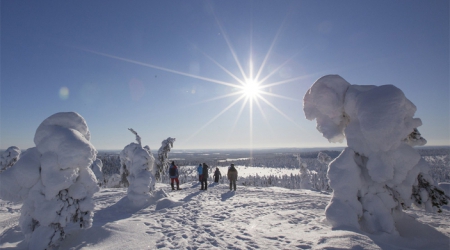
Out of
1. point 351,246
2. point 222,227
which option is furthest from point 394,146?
point 222,227

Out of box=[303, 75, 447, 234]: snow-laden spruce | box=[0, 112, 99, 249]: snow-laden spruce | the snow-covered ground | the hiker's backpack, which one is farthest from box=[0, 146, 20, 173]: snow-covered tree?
box=[303, 75, 447, 234]: snow-laden spruce

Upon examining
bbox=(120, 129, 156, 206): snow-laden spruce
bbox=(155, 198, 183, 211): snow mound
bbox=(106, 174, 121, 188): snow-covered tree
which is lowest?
bbox=(106, 174, 121, 188): snow-covered tree

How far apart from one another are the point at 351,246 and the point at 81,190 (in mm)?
6456

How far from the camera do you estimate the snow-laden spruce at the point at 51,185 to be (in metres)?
4.96

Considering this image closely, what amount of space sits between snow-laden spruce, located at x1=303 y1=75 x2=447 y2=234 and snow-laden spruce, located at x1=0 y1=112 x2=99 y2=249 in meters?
6.94

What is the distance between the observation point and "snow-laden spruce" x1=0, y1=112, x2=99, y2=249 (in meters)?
4.96

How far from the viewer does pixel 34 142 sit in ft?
18.1

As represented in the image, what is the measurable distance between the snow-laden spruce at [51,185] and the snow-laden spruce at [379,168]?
6938 millimetres

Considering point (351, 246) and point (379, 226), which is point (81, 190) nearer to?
point (351, 246)

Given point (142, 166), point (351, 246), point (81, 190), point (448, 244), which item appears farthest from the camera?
point (142, 166)

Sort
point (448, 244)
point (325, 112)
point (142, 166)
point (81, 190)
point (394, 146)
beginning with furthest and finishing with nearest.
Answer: point (142, 166)
point (325, 112)
point (394, 146)
point (81, 190)
point (448, 244)

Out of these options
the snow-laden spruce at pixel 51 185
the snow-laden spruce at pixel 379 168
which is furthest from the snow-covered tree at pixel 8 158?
the snow-laden spruce at pixel 379 168

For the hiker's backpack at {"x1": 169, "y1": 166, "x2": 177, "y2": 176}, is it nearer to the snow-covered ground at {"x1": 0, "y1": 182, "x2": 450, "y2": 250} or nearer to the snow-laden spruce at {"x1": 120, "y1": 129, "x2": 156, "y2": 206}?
the snow-laden spruce at {"x1": 120, "y1": 129, "x2": 156, "y2": 206}

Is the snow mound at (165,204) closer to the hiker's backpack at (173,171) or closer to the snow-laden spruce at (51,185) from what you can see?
the snow-laden spruce at (51,185)
